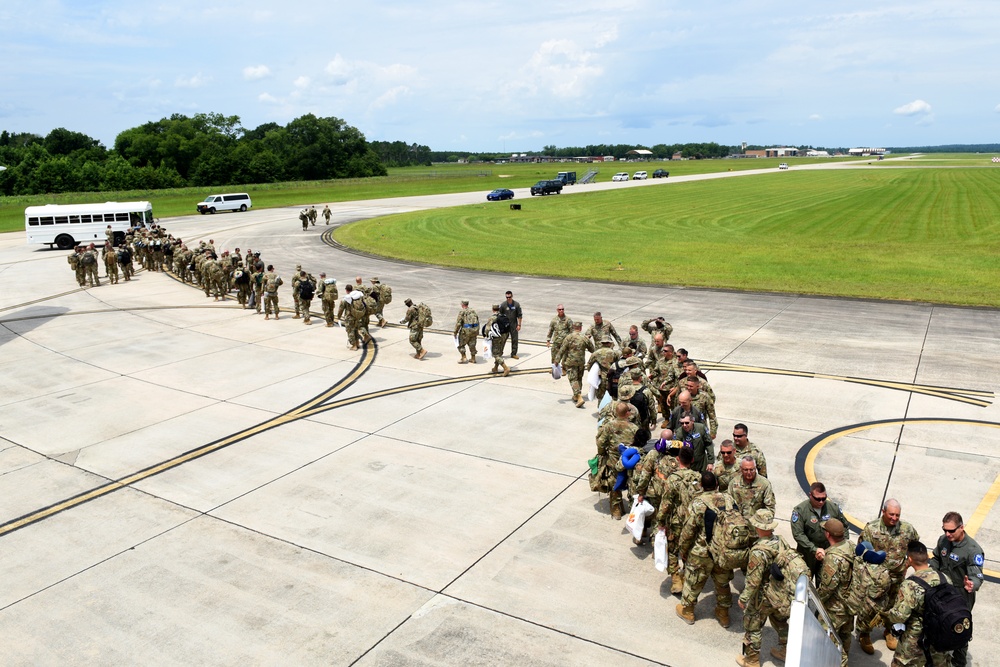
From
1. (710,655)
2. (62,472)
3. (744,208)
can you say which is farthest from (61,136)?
(710,655)

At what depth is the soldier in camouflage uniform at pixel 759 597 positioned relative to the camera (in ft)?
21.4

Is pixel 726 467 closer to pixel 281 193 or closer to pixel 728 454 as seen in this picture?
pixel 728 454

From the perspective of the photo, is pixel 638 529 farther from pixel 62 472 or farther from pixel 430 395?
pixel 62 472

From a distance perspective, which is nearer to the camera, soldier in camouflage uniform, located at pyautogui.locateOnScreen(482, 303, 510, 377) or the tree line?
soldier in camouflage uniform, located at pyautogui.locateOnScreen(482, 303, 510, 377)

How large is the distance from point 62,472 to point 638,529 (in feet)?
30.4

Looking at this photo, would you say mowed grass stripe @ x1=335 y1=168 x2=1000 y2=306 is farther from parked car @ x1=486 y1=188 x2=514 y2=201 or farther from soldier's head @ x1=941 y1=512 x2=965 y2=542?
soldier's head @ x1=941 y1=512 x2=965 y2=542

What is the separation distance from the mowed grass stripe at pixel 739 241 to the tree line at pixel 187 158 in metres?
59.5

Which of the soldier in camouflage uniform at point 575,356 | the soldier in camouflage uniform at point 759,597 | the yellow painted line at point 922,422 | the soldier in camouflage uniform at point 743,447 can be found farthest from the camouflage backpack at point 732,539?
the soldier in camouflage uniform at point 575,356

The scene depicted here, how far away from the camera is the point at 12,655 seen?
7012mm

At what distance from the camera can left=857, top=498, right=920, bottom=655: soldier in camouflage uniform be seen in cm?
649

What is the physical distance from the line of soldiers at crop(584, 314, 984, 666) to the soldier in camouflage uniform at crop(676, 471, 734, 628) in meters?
0.01

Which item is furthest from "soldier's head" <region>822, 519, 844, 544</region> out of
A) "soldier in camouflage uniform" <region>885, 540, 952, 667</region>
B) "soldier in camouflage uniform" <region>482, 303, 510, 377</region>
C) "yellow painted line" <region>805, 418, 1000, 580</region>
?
"soldier in camouflage uniform" <region>482, 303, 510, 377</region>

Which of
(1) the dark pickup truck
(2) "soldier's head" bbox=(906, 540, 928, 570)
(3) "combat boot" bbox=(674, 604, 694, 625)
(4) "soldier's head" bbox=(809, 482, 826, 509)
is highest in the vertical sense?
(1) the dark pickup truck

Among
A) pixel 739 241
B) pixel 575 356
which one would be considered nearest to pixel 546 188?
pixel 739 241
